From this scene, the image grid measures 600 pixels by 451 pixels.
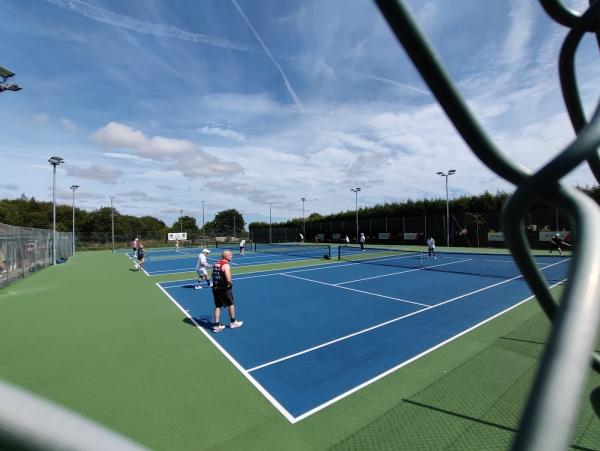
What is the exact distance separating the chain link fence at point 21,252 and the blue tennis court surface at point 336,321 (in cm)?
805

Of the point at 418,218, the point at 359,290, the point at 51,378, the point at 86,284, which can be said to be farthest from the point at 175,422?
the point at 418,218

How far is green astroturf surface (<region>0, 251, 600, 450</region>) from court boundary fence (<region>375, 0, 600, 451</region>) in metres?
2.78

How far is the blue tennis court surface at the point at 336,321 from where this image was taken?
6258 millimetres

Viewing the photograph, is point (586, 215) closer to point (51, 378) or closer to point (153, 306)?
point (51, 378)

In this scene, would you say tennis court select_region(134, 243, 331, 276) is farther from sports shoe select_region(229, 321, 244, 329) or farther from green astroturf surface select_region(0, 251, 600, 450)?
green astroturf surface select_region(0, 251, 600, 450)

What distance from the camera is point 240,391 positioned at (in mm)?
5836

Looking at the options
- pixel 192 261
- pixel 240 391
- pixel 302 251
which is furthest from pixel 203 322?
pixel 302 251

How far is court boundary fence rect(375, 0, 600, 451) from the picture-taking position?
0.44m

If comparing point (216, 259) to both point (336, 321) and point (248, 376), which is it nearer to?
point (336, 321)

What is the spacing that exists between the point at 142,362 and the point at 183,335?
1679 millimetres

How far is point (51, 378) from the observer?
256 inches

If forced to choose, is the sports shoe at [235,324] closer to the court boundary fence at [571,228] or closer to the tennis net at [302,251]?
the court boundary fence at [571,228]

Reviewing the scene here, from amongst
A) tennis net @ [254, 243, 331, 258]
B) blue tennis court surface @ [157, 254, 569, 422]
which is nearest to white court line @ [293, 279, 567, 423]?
blue tennis court surface @ [157, 254, 569, 422]

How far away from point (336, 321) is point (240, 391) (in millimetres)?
4414
